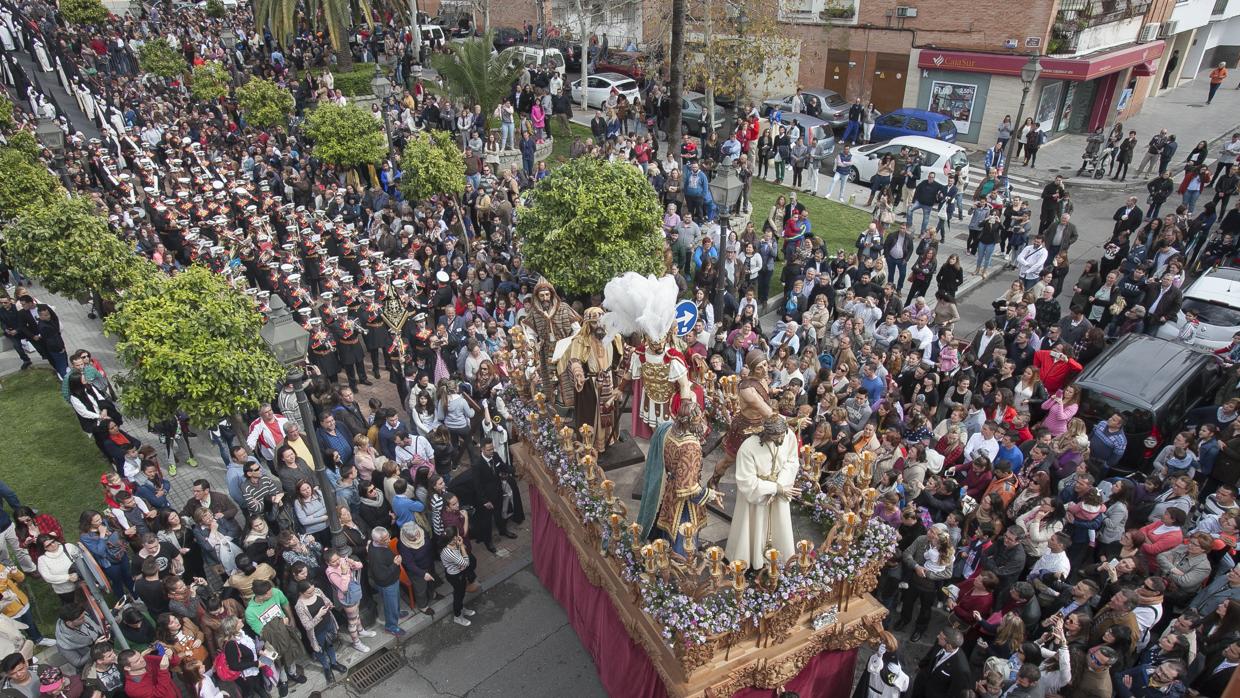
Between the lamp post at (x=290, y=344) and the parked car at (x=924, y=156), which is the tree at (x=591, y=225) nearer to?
the lamp post at (x=290, y=344)

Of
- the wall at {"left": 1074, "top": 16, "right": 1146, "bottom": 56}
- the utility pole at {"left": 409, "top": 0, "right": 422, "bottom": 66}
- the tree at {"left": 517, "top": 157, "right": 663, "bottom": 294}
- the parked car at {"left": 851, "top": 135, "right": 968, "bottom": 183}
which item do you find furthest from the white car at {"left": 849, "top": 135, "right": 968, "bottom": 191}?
the utility pole at {"left": 409, "top": 0, "right": 422, "bottom": 66}

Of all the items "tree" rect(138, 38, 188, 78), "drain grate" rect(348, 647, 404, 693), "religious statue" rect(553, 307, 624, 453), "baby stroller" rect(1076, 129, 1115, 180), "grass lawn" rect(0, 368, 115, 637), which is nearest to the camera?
"religious statue" rect(553, 307, 624, 453)

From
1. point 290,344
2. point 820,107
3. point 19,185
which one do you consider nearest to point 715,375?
point 290,344

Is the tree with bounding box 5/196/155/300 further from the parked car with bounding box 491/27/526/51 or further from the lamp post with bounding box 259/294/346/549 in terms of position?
the parked car with bounding box 491/27/526/51

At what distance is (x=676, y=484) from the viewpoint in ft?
22.7

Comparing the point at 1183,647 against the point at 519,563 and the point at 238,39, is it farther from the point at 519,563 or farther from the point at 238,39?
the point at 238,39

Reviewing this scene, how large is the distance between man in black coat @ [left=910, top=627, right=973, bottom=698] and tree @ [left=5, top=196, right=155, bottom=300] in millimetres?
13084

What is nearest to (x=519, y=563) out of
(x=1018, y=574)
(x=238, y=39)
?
(x=1018, y=574)

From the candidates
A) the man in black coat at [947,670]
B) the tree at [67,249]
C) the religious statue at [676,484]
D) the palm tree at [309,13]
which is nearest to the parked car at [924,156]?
the man in black coat at [947,670]

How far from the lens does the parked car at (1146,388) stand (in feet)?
33.8

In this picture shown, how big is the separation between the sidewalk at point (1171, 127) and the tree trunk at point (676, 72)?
1189 cm

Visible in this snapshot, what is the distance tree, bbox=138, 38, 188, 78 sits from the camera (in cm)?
2544

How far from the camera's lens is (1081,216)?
69.5 ft

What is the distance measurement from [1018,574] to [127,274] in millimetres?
14377
